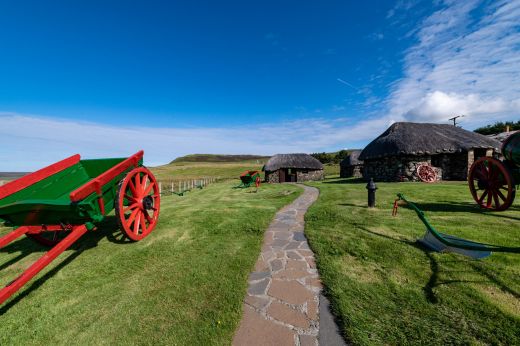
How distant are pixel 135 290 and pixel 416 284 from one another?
4.30 m

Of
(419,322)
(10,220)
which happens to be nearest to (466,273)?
(419,322)

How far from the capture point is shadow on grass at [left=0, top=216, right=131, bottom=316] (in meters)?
3.82

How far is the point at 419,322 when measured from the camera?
8.46 ft

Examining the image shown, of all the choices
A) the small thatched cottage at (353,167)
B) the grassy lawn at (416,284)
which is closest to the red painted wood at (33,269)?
the grassy lawn at (416,284)

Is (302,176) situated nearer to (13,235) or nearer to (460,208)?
(460,208)

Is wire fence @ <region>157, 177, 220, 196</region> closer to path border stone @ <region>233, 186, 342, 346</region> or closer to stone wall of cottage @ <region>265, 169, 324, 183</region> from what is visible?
stone wall of cottage @ <region>265, 169, 324, 183</region>

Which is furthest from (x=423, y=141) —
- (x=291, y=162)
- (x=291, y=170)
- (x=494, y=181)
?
(x=291, y=170)

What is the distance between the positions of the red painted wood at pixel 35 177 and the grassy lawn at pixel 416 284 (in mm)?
5952

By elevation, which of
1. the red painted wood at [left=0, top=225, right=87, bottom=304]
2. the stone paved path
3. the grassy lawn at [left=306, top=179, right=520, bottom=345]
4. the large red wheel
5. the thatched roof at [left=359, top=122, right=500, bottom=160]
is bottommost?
the stone paved path

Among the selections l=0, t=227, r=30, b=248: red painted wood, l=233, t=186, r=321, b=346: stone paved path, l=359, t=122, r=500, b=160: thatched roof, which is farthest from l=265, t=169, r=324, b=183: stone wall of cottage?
l=0, t=227, r=30, b=248: red painted wood

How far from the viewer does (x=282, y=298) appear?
10.6 ft

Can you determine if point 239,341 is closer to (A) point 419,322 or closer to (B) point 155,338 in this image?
(B) point 155,338

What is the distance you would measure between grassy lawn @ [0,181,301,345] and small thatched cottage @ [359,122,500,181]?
53.3 feet

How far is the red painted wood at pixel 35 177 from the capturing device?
4172 mm
